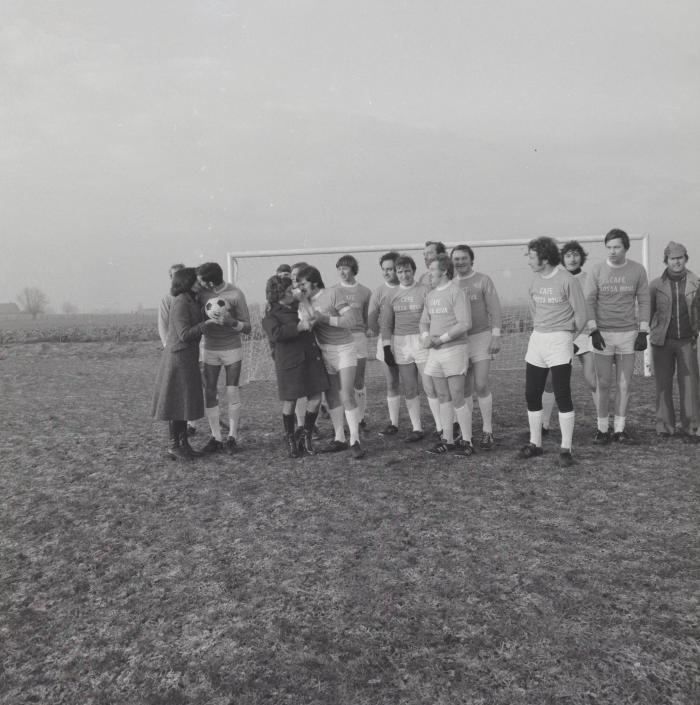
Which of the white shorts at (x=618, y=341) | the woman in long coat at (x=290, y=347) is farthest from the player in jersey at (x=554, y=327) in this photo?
the woman in long coat at (x=290, y=347)

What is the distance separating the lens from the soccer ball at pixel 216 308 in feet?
16.0

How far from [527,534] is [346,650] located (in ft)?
4.95

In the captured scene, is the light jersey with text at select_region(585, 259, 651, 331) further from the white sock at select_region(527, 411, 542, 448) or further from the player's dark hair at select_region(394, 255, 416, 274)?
the player's dark hair at select_region(394, 255, 416, 274)

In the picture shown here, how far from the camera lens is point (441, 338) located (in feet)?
16.1

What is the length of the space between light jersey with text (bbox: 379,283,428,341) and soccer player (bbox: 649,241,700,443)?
89.1 inches

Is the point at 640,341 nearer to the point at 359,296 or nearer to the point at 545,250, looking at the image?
the point at 545,250

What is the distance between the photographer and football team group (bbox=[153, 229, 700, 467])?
15.9 feet

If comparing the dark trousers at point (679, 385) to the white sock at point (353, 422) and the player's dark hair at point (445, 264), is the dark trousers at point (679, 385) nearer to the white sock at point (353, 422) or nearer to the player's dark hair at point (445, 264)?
the player's dark hair at point (445, 264)

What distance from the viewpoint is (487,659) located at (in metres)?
2.16

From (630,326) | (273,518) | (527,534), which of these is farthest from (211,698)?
(630,326)

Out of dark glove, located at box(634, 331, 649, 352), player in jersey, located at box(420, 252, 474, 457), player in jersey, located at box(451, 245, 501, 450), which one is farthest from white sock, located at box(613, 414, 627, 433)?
player in jersey, located at box(420, 252, 474, 457)

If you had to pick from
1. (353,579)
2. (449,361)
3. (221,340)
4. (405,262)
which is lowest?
(353,579)

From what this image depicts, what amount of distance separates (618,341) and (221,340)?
372 cm

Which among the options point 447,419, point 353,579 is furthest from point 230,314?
point 353,579
